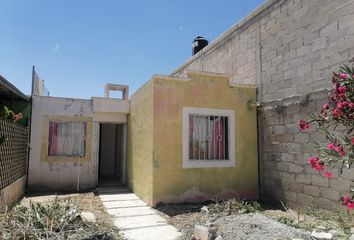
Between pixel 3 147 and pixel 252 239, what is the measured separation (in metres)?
6.15

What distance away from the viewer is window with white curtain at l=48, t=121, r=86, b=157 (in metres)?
10.5

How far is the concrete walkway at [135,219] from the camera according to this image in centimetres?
545

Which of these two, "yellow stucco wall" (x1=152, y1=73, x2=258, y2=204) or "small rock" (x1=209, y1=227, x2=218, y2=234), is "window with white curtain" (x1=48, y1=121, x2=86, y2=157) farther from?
"small rock" (x1=209, y1=227, x2=218, y2=234)

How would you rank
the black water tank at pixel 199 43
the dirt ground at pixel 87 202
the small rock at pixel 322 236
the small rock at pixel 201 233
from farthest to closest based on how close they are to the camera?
the black water tank at pixel 199 43
the dirt ground at pixel 87 202
the small rock at pixel 201 233
the small rock at pixel 322 236

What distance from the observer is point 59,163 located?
10383 millimetres

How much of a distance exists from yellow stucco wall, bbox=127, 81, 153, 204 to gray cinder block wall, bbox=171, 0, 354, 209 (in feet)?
11.8

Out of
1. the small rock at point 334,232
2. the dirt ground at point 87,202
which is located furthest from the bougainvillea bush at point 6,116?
the small rock at point 334,232

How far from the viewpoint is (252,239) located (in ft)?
14.4

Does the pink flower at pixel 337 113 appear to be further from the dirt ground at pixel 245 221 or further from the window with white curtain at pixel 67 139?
the window with white curtain at pixel 67 139

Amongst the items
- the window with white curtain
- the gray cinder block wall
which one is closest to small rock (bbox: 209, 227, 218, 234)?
the gray cinder block wall

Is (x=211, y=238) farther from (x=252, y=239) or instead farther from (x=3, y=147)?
(x=3, y=147)

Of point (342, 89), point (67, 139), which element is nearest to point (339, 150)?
point (342, 89)

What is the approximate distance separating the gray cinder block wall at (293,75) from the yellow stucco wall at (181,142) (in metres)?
0.46

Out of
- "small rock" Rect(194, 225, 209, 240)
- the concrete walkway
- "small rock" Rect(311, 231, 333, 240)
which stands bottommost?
the concrete walkway
